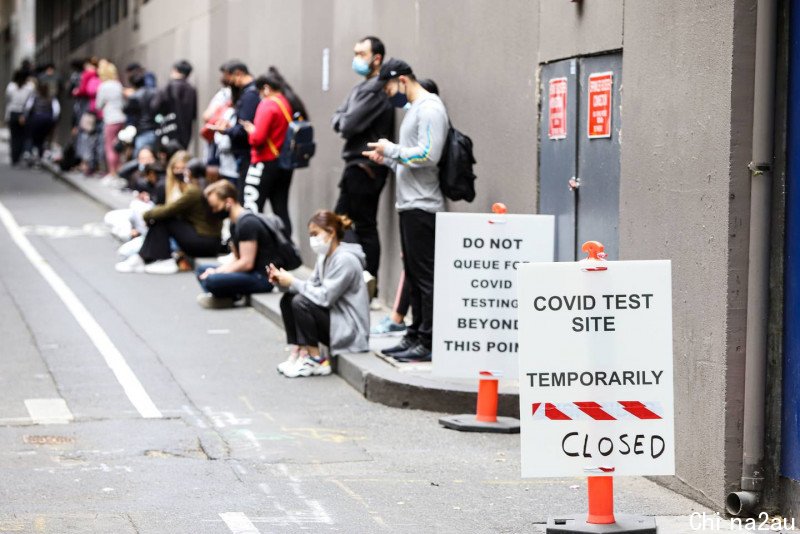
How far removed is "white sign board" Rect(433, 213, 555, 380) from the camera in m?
8.84

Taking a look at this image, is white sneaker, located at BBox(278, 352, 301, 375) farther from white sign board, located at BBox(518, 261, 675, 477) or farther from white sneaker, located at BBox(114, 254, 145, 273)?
white sneaker, located at BBox(114, 254, 145, 273)

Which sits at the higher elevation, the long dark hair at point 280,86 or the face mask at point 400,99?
the long dark hair at point 280,86

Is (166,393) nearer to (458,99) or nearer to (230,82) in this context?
(458,99)

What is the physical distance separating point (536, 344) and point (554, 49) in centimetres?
394

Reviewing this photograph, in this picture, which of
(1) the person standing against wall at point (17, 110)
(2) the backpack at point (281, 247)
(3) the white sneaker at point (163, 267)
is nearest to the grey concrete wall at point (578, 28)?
(2) the backpack at point (281, 247)

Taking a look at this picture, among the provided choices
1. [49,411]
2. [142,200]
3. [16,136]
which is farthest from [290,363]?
[16,136]

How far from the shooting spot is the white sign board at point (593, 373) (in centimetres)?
613

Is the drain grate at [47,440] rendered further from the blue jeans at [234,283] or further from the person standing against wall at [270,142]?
the person standing against wall at [270,142]

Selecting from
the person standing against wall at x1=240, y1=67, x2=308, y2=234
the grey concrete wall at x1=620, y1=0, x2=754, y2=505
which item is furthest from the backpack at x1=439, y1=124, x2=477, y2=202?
the person standing against wall at x1=240, y1=67, x2=308, y2=234

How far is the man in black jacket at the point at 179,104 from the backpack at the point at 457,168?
37.7 feet

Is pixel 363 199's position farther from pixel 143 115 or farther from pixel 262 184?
pixel 143 115

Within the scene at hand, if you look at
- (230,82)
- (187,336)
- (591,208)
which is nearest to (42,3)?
(230,82)

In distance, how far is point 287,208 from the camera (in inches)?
589

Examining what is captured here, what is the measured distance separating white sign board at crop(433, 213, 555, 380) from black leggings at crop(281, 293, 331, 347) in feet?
6.46
